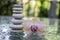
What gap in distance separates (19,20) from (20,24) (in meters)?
0.04

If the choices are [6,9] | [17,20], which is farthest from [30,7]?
[17,20]

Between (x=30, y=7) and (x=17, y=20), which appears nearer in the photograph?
(x=17, y=20)

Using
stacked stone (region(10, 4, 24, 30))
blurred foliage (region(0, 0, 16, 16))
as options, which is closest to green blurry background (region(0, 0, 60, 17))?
blurred foliage (region(0, 0, 16, 16))

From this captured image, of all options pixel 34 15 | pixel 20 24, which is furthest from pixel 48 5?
pixel 20 24

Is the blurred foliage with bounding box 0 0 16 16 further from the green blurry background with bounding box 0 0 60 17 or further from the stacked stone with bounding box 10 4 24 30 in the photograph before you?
the stacked stone with bounding box 10 4 24 30

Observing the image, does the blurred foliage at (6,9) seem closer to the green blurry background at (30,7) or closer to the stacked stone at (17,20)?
the green blurry background at (30,7)

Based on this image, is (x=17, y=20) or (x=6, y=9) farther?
Result: (x=6, y=9)

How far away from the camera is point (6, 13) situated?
15.9ft

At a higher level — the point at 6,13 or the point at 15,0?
the point at 15,0

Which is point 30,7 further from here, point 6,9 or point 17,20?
point 17,20

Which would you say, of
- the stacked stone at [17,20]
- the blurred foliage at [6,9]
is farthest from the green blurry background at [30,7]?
the stacked stone at [17,20]

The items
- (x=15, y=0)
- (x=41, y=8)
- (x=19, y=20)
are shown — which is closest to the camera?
(x=19, y=20)

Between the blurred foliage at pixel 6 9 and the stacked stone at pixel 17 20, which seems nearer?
the stacked stone at pixel 17 20

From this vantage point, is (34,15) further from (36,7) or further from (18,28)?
(18,28)
